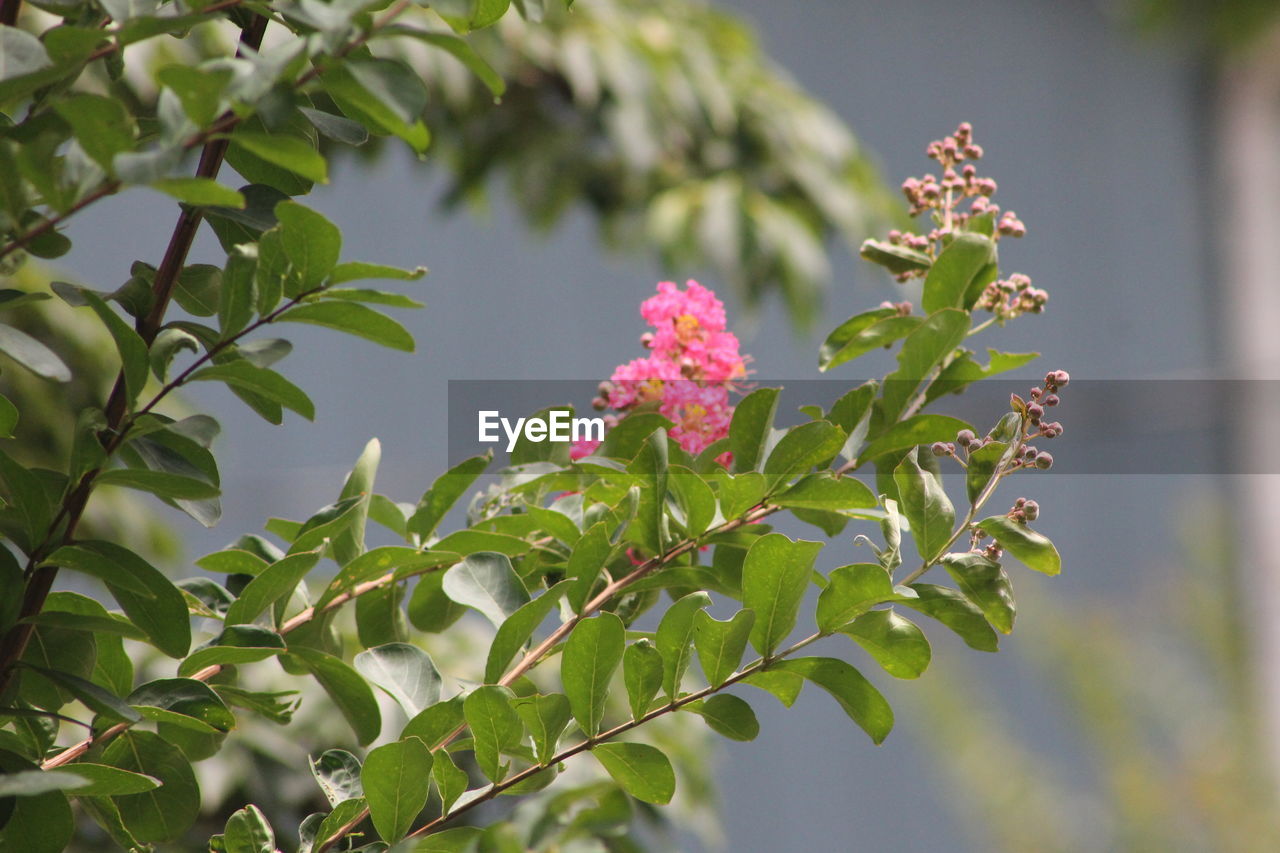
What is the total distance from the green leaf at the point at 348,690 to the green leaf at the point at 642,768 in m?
0.06

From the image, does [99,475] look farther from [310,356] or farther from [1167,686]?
[1167,686]

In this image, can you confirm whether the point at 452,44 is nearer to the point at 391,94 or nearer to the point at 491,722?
the point at 391,94

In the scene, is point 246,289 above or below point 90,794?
above

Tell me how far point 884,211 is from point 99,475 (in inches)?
58.6

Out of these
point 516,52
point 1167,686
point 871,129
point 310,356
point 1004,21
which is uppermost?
point 1004,21

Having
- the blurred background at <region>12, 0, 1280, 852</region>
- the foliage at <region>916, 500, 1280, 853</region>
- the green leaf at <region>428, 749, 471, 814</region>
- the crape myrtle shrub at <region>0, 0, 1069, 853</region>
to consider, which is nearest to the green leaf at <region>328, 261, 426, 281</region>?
the crape myrtle shrub at <region>0, 0, 1069, 853</region>

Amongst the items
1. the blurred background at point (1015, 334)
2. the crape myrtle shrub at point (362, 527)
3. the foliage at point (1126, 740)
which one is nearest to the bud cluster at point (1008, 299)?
the crape myrtle shrub at point (362, 527)

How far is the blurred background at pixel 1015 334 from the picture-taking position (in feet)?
6.64

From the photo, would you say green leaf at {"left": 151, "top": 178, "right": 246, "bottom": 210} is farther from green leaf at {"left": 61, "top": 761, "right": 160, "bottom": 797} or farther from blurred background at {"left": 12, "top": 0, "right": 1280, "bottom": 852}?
blurred background at {"left": 12, "top": 0, "right": 1280, "bottom": 852}

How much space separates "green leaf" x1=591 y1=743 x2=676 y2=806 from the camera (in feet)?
0.91

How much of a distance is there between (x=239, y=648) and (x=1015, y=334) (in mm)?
2208

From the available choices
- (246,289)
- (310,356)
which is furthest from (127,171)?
(310,356)

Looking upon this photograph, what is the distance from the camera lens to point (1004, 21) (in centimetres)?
295

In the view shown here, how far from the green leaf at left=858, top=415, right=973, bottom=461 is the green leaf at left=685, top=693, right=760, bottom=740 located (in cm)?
8
